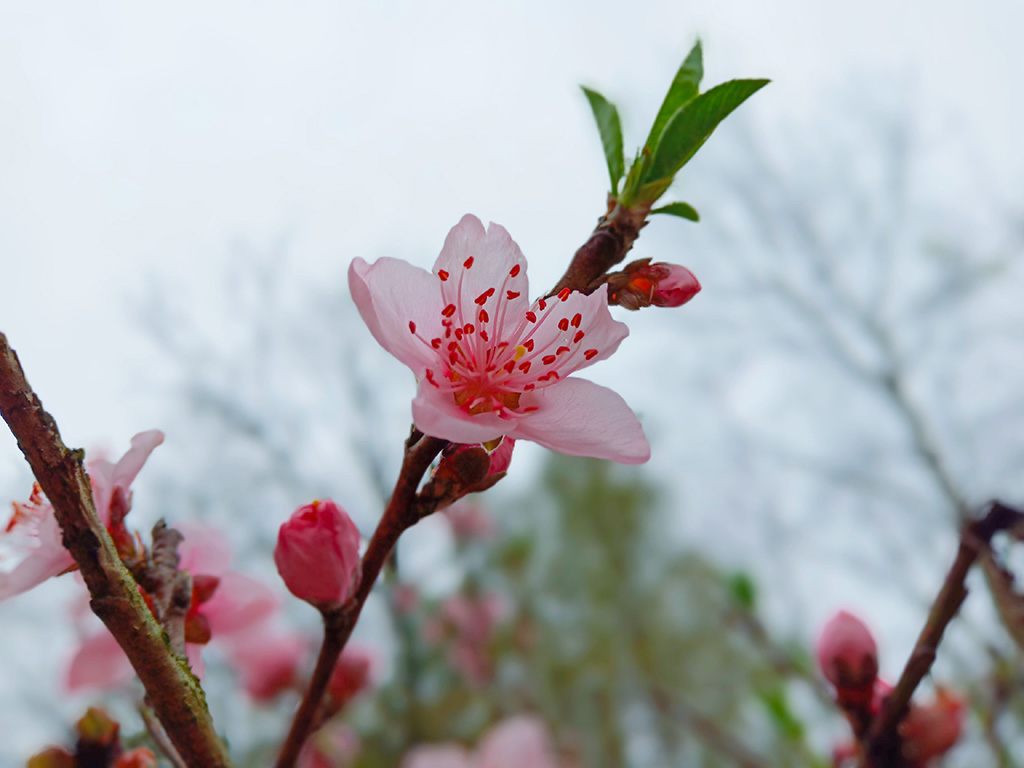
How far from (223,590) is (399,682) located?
1.47 m

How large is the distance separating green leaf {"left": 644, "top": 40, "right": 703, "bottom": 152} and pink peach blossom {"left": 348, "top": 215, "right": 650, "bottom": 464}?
120mm

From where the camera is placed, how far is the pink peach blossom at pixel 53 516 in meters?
0.36

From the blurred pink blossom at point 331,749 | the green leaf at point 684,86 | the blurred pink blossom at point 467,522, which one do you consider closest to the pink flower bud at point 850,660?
the green leaf at point 684,86

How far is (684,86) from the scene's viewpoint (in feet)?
1.39

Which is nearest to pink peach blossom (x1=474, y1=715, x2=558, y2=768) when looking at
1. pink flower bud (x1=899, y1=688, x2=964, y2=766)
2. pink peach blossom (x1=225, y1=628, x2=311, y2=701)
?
pink peach blossom (x1=225, y1=628, x2=311, y2=701)

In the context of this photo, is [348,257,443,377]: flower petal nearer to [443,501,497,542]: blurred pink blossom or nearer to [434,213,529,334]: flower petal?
[434,213,529,334]: flower petal

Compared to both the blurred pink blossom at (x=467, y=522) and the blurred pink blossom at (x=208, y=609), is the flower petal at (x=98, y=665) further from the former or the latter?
the blurred pink blossom at (x=467, y=522)

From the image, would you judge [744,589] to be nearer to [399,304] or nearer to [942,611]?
[942,611]

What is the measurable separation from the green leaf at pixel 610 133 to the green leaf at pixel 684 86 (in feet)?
0.08

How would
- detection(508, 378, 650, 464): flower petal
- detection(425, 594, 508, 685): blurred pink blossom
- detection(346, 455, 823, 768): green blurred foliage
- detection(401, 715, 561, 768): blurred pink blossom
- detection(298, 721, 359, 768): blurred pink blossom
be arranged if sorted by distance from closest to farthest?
detection(508, 378, 650, 464): flower petal < detection(401, 715, 561, 768): blurred pink blossom < detection(298, 721, 359, 768): blurred pink blossom < detection(346, 455, 823, 768): green blurred foliage < detection(425, 594, 508, 685): blurred pink blossom

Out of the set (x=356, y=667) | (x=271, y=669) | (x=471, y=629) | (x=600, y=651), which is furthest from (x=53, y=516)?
(x=600, y=651)

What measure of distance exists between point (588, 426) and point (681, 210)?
0.15 m

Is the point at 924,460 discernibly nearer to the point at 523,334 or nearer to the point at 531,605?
the point at 531,605

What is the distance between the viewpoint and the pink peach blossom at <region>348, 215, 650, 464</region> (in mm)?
358
